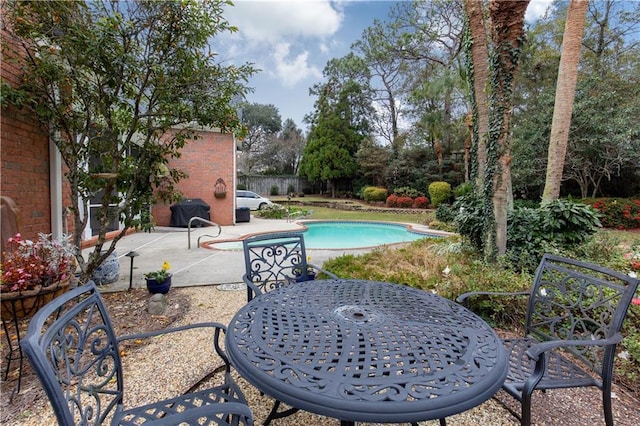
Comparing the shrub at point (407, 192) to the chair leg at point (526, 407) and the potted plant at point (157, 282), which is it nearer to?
the potted plant at point (157, 282)

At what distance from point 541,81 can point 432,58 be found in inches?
281

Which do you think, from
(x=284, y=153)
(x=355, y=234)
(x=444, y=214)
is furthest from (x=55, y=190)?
(x=284, y=153)

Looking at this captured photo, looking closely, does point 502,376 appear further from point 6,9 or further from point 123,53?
point 6,9

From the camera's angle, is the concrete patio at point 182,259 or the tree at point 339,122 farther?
the tree at point 339,122

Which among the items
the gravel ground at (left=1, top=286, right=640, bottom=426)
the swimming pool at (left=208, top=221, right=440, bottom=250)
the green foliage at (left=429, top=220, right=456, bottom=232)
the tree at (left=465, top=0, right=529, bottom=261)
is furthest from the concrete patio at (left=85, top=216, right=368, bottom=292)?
the green foliage at (left=429, top=220, right=456, bottom=232)

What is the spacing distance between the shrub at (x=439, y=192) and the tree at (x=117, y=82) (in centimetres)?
1402

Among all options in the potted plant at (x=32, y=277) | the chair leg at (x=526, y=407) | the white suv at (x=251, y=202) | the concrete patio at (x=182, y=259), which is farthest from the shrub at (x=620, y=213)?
the white suv at (x=251, y=202)

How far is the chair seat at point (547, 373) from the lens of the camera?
58.4 inches

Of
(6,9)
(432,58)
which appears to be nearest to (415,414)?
(6,9)

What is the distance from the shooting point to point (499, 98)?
3.74 meters

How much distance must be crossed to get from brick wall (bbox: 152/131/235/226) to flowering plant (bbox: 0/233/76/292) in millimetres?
7881

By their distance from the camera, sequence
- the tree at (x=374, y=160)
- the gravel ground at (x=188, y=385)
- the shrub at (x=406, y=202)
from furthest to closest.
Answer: the tree at (x=374, y=160) < the shrub at (x=406, y=202) < the gravel ground at (x=188, y=385)

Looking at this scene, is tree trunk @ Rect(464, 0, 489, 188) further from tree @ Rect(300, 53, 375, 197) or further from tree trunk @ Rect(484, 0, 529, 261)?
tree @ Rect(300, 53, 375, 197)

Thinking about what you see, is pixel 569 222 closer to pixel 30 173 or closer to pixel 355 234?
pixel 30 173
